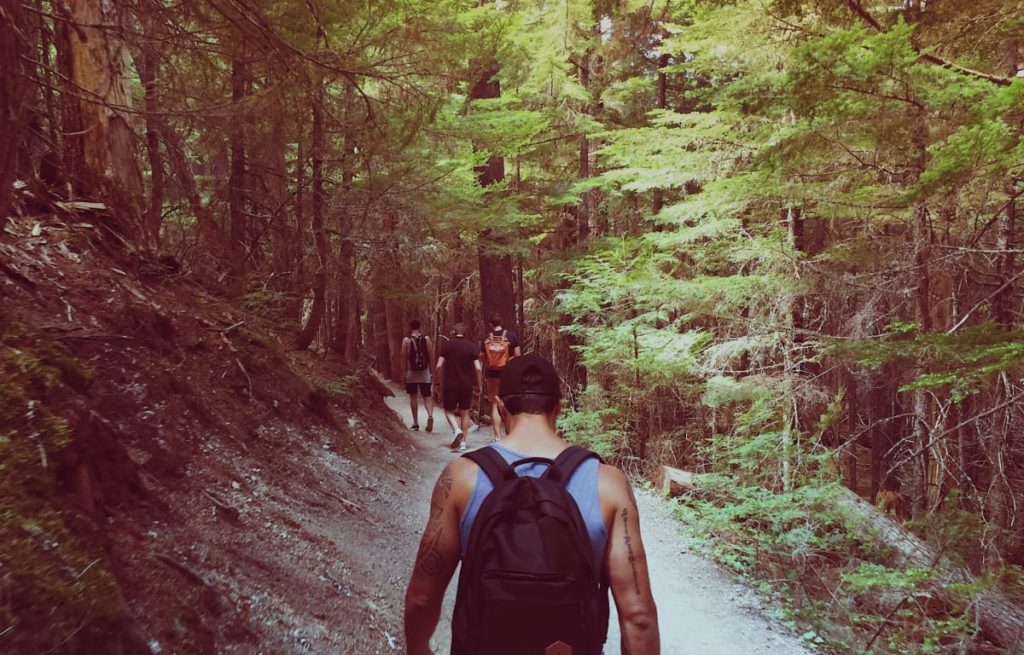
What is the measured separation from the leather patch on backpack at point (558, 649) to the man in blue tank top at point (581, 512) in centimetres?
32

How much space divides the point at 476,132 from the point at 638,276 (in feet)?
12.8

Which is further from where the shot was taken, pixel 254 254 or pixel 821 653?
pixel 254 254

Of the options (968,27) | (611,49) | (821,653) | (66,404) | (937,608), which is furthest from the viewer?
(611,49)

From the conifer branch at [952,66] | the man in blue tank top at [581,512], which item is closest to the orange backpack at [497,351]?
the conifer branch at [952,66]

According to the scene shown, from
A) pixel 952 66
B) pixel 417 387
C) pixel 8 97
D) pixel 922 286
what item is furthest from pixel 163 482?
pixel 922 286

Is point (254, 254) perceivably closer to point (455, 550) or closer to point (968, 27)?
point (455, 550)

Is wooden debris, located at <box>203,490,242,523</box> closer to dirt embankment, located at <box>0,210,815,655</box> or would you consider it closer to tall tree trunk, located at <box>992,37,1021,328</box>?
dirt embankment, located at <box>0,210,815,655</box>

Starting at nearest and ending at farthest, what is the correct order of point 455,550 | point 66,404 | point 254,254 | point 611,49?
point 455,550 → point 66,404 → point 254,254 → point 611,49

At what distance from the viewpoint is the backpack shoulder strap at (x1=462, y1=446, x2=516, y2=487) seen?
2068 mm

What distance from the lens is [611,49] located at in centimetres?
1395

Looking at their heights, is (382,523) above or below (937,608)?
above

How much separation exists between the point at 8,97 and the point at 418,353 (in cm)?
940

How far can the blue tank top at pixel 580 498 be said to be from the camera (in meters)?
2.08

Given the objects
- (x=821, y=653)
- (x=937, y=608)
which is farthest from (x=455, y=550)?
(x=937, y=608)
